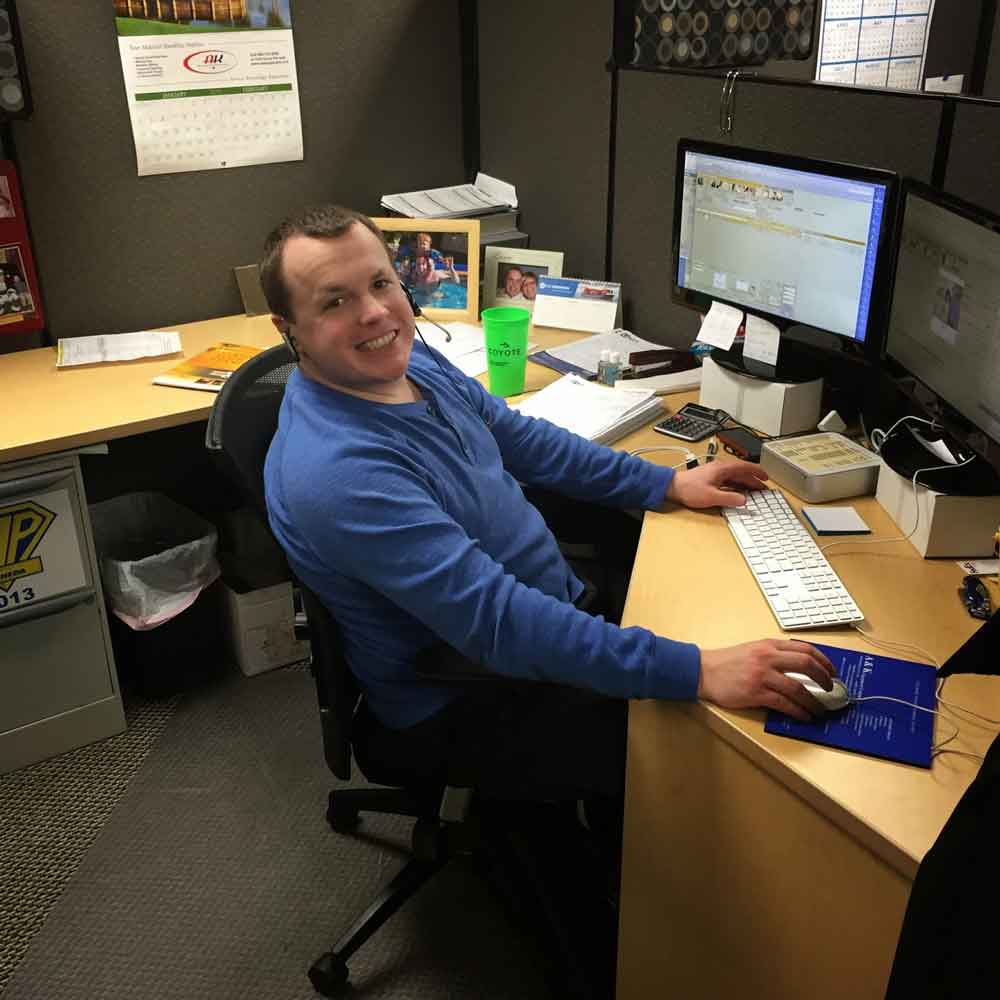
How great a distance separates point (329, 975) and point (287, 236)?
1033 mm

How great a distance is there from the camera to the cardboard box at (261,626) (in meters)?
2.18

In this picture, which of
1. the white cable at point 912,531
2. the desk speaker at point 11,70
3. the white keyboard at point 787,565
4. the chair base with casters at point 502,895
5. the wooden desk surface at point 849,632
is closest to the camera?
the wooden desk surface at point 849,632

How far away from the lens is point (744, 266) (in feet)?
5.73

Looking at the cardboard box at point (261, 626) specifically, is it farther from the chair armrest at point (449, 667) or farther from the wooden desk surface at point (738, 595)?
the chair armrest at point (449, 667)

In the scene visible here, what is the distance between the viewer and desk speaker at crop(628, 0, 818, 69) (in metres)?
2.00

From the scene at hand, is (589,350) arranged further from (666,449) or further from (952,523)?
(952,523)

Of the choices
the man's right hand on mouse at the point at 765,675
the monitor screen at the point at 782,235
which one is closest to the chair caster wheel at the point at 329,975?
the man's right hand on mouse at the point at 765,675

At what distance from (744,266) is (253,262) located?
1.16 m

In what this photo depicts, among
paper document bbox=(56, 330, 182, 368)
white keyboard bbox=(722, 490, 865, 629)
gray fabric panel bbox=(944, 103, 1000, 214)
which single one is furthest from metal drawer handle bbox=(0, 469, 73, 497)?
gray fabric panel bbox=(944, 103, 1000, 214)

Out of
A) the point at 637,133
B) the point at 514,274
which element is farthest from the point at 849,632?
the point at 514,274

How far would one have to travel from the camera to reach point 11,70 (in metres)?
1.90

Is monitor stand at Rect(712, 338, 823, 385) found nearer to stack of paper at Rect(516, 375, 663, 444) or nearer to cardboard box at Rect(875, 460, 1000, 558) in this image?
stack of paper at Rect(516, 375, 663, 444)

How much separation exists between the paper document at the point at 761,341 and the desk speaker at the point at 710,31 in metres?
0.62

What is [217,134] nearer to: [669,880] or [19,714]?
[19,714]
